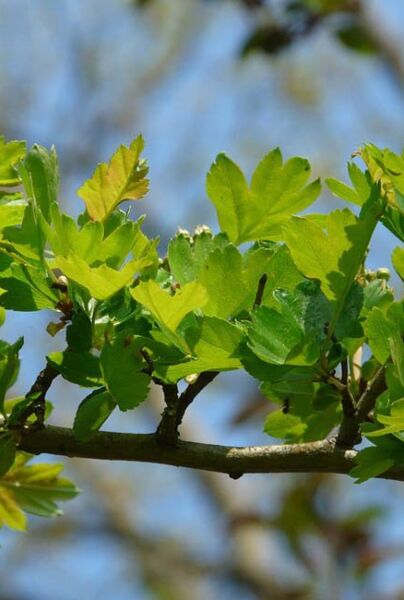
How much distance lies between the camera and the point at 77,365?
0.75 meters

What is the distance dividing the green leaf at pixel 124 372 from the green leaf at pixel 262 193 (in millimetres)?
159

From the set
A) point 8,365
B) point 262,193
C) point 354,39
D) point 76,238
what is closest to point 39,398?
point 8,365

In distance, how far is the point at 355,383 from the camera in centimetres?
83

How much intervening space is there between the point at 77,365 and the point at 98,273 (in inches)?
Result: 4.2

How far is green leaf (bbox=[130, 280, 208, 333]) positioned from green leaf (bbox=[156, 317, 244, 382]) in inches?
0.7

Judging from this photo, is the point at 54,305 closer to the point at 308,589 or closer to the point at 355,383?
the point at 355,383

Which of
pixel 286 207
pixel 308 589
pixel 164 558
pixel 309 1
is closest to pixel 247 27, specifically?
pixel 309 1

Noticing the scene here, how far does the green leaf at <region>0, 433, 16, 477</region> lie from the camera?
772 millimetres

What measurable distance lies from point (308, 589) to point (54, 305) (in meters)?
2.54

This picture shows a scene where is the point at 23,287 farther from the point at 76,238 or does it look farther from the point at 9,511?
the point at 9,511

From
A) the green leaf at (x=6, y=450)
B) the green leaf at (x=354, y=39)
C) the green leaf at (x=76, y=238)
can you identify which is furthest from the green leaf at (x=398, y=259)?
the green leaf at (x=354, y=39)

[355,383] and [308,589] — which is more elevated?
[308,589]

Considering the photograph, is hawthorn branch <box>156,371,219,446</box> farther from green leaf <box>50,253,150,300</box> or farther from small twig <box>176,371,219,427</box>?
green leaf <box>50,253,150,300</box>

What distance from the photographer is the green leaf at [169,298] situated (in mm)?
662
